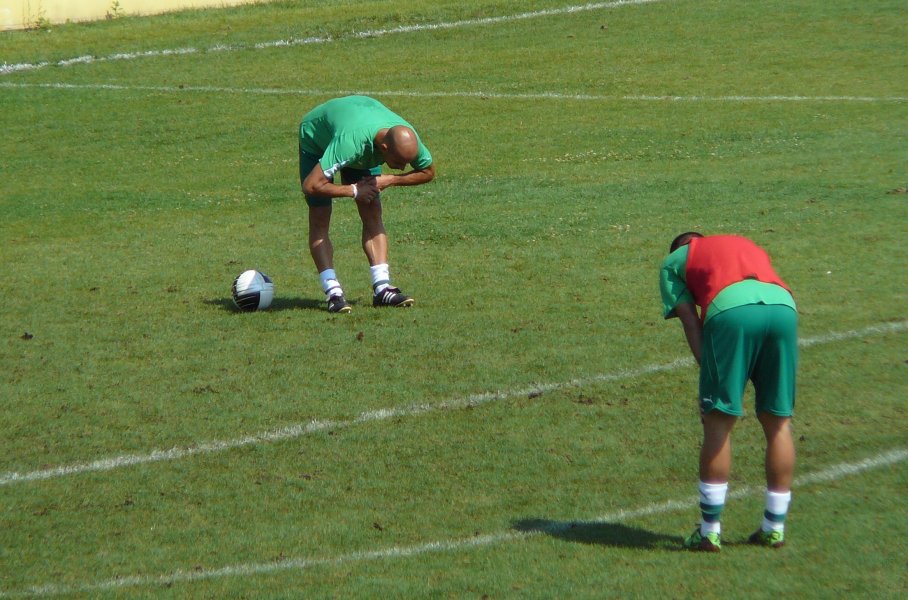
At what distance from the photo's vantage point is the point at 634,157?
16.6 metres

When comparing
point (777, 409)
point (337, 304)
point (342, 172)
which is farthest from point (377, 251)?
point (777, 409)

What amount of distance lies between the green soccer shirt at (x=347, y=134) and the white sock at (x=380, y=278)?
34.2 inches

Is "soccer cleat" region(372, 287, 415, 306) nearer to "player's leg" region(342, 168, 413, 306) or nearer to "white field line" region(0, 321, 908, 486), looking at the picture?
"player's leg" region(342, 168, 413, 306)

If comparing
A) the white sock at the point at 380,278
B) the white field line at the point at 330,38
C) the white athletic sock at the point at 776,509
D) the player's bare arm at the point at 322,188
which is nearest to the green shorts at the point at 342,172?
the player's bare arm at the point at 322,188

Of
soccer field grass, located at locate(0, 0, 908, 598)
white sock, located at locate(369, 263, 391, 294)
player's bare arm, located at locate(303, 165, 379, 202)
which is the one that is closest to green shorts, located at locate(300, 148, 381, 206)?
player's bare arm, located at locate(303, 165, 379, 202)

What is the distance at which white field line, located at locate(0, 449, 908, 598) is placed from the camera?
19.0 feet

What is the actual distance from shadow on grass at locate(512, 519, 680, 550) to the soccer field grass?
0.02 m

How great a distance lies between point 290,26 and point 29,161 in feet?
34.3

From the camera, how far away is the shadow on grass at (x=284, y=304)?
1066cm

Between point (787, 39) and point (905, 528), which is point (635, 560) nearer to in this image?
point (905, 528)

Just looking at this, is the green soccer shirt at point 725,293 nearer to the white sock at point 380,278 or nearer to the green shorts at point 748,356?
the green shorts at point 748,356

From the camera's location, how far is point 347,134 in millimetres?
9812

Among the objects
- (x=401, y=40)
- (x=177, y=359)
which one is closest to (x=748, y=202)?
(x=177, y=359)

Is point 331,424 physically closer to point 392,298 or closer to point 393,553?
point 393,553
